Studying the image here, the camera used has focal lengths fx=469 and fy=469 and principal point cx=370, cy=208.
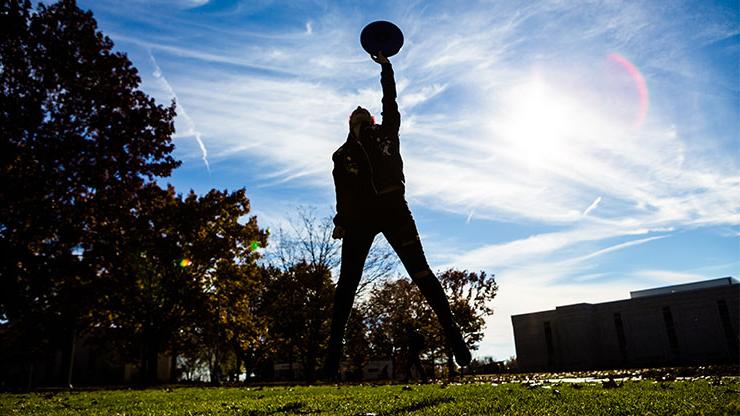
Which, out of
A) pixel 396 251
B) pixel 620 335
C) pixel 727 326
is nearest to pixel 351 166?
pixel 396 251

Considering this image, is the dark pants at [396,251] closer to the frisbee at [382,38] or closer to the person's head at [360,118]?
the person's head at [360,118]

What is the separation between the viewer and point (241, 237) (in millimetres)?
27234

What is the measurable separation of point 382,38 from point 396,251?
2.02 metres

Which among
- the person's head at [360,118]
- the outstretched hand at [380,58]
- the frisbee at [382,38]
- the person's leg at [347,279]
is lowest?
the person's leg at [347,279]

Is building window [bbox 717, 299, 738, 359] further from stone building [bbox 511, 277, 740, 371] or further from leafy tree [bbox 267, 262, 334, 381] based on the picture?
leafy tree [bbox 267, 262, 334, 381]

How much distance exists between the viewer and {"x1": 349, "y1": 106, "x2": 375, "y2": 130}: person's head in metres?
4.32

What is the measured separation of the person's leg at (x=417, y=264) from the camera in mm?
3959

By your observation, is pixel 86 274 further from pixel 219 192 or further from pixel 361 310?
pixel 361 310

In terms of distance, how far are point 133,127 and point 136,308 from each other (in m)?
15.0

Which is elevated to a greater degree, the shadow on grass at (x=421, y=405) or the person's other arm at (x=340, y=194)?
the person's other arm at (x=340, y=194)

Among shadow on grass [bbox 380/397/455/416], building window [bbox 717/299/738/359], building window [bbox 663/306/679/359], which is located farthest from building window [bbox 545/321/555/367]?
shadow on grass [bbox 380/397/455/416]

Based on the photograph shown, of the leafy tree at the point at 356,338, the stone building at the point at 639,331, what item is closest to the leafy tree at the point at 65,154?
the leafy tree at the point at 356,338

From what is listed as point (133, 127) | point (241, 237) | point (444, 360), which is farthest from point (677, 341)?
point (133, 127)

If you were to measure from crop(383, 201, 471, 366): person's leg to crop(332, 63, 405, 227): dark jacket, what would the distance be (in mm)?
239
